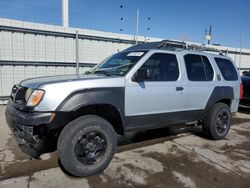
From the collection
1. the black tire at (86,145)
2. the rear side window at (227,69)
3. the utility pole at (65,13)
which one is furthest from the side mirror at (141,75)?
the utility pole at (65,13)

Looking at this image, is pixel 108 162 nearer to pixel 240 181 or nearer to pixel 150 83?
pixel 150 83

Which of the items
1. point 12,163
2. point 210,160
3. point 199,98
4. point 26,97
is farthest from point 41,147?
point 199,98

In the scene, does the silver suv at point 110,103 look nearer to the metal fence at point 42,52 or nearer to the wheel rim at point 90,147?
the wheel rim at point 90,147

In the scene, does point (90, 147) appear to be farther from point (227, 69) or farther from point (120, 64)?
point (227, 69)

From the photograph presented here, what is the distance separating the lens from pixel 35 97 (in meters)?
3.12

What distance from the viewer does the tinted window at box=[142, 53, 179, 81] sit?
4129mm

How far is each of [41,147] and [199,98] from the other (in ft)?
10.4

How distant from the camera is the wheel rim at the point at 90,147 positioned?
11.2ft

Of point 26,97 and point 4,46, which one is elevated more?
point 4,46

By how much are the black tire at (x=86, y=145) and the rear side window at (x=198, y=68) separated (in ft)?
6.91

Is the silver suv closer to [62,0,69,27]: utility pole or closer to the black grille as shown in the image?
the black grille

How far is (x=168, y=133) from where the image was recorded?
5.80 m

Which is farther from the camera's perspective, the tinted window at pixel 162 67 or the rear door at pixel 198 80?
the rear door at pixel 198 80

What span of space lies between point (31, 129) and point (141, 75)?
1.79 metres
